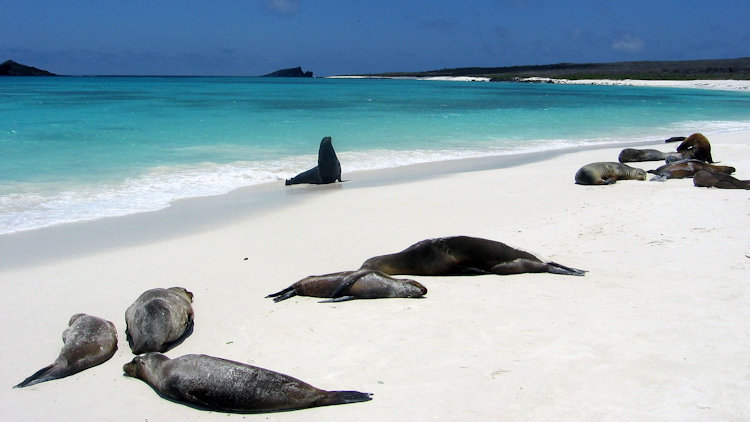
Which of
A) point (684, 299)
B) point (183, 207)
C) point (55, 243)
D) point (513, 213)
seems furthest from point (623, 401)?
point (183, 207)

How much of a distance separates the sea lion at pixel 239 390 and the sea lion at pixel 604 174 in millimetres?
7279

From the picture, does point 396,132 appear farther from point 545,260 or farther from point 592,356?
point 592,356

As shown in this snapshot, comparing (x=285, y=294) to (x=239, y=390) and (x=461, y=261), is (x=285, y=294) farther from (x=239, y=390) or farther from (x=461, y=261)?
(x=239, y=390)

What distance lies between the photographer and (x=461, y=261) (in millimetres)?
5094

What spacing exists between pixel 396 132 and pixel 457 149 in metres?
3.78

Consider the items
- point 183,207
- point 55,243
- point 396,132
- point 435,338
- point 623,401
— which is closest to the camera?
point 623,401

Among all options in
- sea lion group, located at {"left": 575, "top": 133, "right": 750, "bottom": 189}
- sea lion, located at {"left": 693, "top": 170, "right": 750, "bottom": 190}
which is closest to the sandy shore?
sea lion, located at {"left": 693, "top": 170, "right": 750, "bottom": 190}

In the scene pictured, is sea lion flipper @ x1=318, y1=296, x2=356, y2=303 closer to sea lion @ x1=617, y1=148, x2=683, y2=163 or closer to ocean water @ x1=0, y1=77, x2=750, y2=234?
ocean water @ x1=0, y1=77, x2=750, y2=234

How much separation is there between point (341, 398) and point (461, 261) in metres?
2.32

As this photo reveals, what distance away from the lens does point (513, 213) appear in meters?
7.35

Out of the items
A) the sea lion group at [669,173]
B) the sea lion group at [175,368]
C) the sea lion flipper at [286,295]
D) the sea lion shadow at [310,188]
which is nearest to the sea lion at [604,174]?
the sea lion group at [669,173]

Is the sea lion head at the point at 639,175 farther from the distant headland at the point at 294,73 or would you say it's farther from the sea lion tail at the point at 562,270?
the distant headland at the point at 294,73

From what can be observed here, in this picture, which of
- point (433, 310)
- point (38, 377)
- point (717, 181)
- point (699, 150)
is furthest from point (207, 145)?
point (38, 377)

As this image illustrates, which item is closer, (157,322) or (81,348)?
(81,348)
